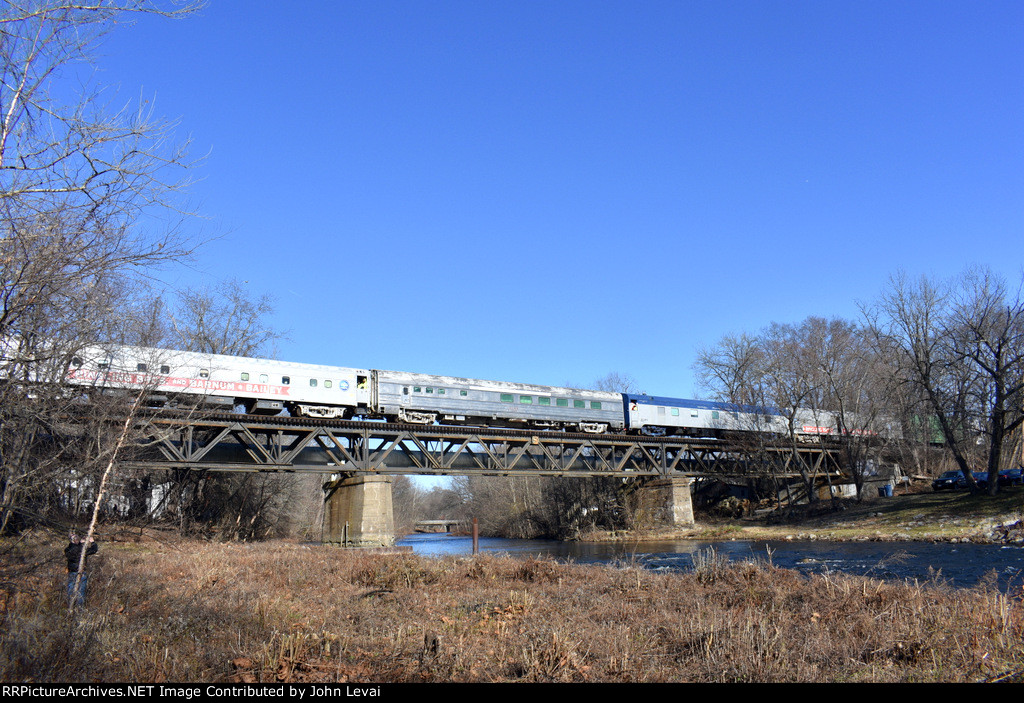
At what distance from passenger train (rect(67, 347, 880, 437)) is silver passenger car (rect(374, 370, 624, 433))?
6 centimetres

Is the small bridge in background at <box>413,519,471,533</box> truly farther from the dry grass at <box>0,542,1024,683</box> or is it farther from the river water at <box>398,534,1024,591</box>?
the dry grass at <box>0,542,1024,683</box>

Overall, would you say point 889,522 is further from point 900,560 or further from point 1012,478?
point 900,560

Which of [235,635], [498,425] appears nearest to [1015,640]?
[235,635]

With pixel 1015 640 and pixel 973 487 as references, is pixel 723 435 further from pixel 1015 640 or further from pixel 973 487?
pixel 1015 640

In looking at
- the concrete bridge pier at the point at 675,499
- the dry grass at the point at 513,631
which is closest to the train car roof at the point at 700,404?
the concrete bridge pier at the point at 675,499

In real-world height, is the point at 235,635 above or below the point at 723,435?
below

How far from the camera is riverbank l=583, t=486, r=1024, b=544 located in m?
24.4

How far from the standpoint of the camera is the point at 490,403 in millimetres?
33438

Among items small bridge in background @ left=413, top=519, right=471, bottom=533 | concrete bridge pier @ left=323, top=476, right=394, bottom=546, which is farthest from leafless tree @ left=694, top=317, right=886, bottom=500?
small bridge in background @ left=413, top=519, right=471, bottom=533

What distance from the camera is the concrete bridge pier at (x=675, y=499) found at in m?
38.3

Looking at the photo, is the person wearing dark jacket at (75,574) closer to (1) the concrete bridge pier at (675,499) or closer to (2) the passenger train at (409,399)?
(2) the passenger train at (409,399)

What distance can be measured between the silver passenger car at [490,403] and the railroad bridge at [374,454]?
1.38m

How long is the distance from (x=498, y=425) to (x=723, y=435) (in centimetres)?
1731
